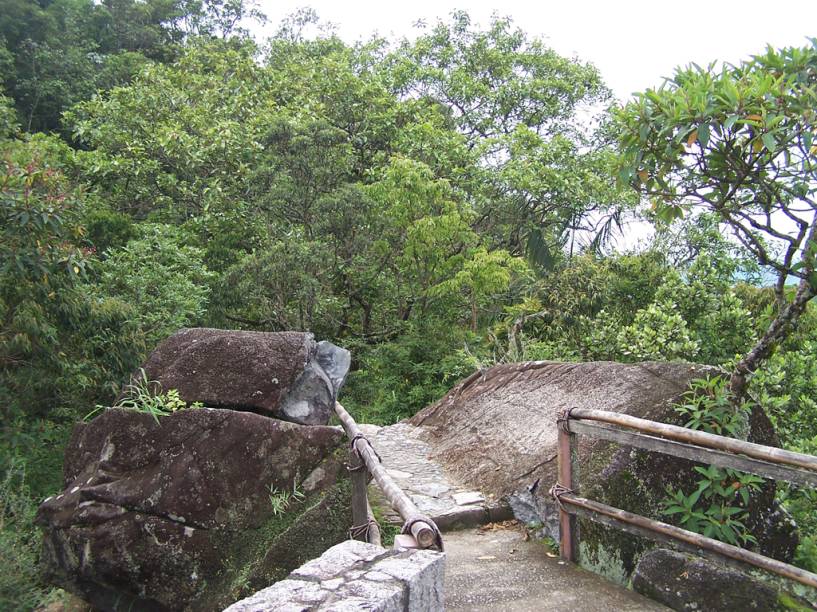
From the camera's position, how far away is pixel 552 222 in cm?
1385

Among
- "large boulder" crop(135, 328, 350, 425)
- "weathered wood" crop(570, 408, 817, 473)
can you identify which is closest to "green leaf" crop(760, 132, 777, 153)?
"weathered wood" crop(570, 408, 817, 473)

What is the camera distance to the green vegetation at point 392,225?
4.05m

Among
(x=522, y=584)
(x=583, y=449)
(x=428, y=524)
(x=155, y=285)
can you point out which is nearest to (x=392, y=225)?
(x=155, y=285)

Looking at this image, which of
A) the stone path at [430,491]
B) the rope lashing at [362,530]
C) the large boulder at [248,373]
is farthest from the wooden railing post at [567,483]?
the large boulder at [248,373]

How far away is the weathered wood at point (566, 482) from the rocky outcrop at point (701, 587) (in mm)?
485

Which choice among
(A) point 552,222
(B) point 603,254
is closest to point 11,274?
(B) point 603,254

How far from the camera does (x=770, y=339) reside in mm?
3910

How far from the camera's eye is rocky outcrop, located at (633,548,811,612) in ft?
10.5

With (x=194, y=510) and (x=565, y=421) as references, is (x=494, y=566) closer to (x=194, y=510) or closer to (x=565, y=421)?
(x=565, y=421)

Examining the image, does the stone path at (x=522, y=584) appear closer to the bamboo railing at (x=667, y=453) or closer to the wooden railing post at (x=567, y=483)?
the wooden railing post at (x=567, y=483)

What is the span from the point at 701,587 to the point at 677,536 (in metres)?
0.27

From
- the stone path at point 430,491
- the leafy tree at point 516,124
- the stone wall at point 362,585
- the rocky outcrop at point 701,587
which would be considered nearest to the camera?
A: the stone wall at point 362,585

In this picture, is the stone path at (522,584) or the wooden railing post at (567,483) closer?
the stone path at (522,584)

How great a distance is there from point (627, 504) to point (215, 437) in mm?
2526
